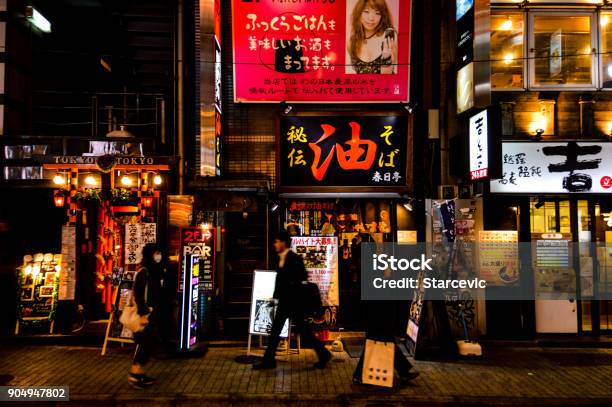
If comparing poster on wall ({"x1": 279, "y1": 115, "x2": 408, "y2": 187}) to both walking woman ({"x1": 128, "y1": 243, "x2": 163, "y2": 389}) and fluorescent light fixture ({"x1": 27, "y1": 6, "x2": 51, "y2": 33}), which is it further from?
fluorescent light fixture ({"x1": 27, "y1": 6, "x2": 51, "y2": 33})

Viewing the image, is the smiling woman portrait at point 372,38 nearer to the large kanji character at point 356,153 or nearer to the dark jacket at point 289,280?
the large kanji character at point 356,153

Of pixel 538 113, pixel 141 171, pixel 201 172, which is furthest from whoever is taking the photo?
pixel 538 113

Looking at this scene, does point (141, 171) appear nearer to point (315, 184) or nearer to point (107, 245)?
point (107, 245)

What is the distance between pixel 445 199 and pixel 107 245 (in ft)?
27.1

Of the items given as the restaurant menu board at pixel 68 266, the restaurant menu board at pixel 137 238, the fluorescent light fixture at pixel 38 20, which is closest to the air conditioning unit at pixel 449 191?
the restaurant menu board at pixel 137 238

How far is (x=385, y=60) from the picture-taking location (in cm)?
1098

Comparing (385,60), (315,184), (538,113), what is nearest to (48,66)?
(315,184)

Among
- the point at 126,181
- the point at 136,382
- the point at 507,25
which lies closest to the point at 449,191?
the point at 507,25

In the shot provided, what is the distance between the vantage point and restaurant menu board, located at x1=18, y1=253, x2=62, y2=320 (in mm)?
10023

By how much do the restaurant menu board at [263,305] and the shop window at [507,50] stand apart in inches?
277

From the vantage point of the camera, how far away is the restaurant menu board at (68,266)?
10.1 meters

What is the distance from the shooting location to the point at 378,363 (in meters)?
7.40

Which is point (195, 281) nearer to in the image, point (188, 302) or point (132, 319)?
point (188, 302)

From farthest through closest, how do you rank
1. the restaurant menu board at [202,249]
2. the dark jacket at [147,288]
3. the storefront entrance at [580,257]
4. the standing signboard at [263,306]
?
the storefront entrance at [580,257] < the restaurant menu board at [202,249] < the standing signboard at [263,306] < the dark jacket at [147,288]
